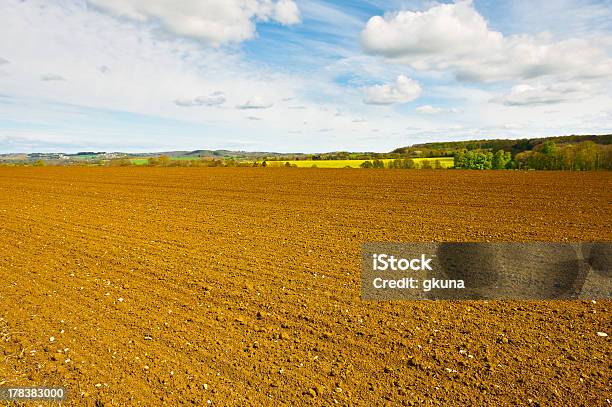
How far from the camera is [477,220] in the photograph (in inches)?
501

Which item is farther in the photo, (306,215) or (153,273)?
(306,215)

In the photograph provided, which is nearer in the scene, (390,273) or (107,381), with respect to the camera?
(107,381)

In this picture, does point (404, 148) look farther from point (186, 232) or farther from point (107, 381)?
point (107, 381)

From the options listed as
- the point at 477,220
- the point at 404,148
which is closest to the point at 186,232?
the point at 477,220

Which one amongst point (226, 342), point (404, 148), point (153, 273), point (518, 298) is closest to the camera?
point (226, 342)

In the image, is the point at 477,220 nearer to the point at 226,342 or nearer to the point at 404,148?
the point at 226,342

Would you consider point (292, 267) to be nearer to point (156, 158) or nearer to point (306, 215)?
point (306, 215)

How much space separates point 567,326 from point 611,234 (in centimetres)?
715

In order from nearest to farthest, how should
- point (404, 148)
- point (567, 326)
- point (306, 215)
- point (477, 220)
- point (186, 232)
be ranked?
point (567, 326) → point (186, 232) → point (477, 220) → point (306, 215) → point (404, 148)

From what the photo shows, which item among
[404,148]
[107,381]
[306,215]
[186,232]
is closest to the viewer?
[107,381]

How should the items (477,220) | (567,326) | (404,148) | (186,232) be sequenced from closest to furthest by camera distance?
(567,326), (186,232), (477,220), (404,148)

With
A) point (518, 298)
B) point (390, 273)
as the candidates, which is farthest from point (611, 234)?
A: point (390, 273)

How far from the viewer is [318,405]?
12.8 feet

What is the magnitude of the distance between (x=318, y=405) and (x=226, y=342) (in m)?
1.67
